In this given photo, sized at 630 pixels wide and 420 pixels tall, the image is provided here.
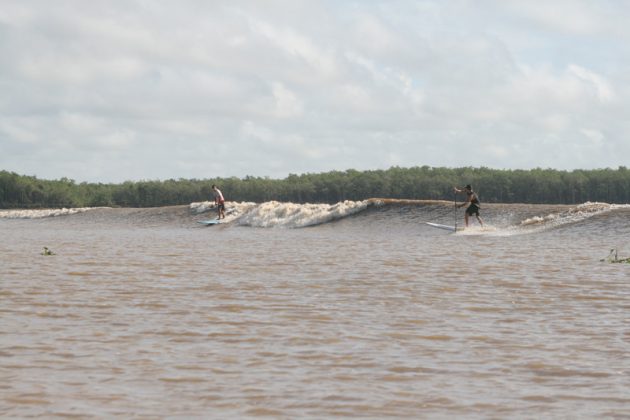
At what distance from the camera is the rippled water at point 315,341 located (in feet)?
19.1

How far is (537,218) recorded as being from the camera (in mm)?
32406

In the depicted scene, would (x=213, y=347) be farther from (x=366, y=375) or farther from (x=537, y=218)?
(x=537, y=218)

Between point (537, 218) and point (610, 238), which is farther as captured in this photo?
point (537, 218)

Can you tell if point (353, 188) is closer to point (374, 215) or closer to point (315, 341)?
point (374, 215)

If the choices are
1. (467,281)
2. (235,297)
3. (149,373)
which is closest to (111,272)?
(235,297)

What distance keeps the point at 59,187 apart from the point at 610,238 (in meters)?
63.6

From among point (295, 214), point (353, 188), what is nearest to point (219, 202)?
point (295, 214)

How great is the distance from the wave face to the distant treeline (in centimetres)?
1876

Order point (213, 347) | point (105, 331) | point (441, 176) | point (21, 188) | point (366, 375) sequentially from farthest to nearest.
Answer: point (21, 188) < point (441, 176) < point (105, 331) < point (213, 347) < point (366, 375)

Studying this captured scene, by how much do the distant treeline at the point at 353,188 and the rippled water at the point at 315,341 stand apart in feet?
152

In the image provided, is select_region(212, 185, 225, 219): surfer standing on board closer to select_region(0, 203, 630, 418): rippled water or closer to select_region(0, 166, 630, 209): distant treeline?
select_region(0, 166, 630, 209): distant treeline

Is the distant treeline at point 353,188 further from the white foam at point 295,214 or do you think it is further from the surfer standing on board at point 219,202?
the surfer standing on board at point 219,202

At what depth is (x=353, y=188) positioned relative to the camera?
218 ft

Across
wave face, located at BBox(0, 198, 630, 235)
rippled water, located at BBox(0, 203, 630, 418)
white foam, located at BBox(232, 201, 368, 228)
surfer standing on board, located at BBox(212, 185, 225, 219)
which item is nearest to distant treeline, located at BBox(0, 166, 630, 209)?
wave face, located at BBox(0, 198, 630, 235)
